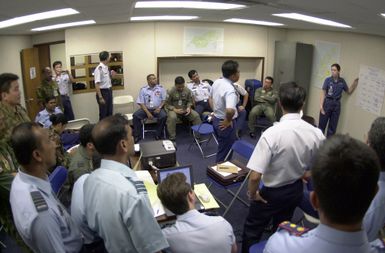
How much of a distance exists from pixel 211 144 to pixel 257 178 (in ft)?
13.2

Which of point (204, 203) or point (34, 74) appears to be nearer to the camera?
point (204, 203)

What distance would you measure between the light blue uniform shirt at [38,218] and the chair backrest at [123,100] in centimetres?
531

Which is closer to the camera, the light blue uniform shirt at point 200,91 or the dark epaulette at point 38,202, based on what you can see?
the dark epaulette at point 38,202

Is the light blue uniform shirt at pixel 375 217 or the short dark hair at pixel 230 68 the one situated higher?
the short dark hair at pixel 230 68

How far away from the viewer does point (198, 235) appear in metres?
1.80

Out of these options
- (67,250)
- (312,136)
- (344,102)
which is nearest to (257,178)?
(312,136)

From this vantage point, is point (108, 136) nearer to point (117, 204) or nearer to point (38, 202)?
point (117, 204)

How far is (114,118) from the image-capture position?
1.77 meters

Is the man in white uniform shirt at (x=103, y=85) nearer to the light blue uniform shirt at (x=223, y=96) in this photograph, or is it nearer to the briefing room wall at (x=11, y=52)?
the briefing room wall at (x=11, y=52)

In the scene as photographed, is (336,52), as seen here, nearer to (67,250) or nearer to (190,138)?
(190,138)

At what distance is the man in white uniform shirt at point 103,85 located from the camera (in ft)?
21.3

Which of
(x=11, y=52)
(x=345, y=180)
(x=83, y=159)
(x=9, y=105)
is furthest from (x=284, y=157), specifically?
(x=11, y=52)

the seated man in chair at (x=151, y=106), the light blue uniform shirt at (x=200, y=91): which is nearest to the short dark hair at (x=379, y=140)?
the seated man in chair at (x=151, y=106)

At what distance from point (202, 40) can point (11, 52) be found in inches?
162
